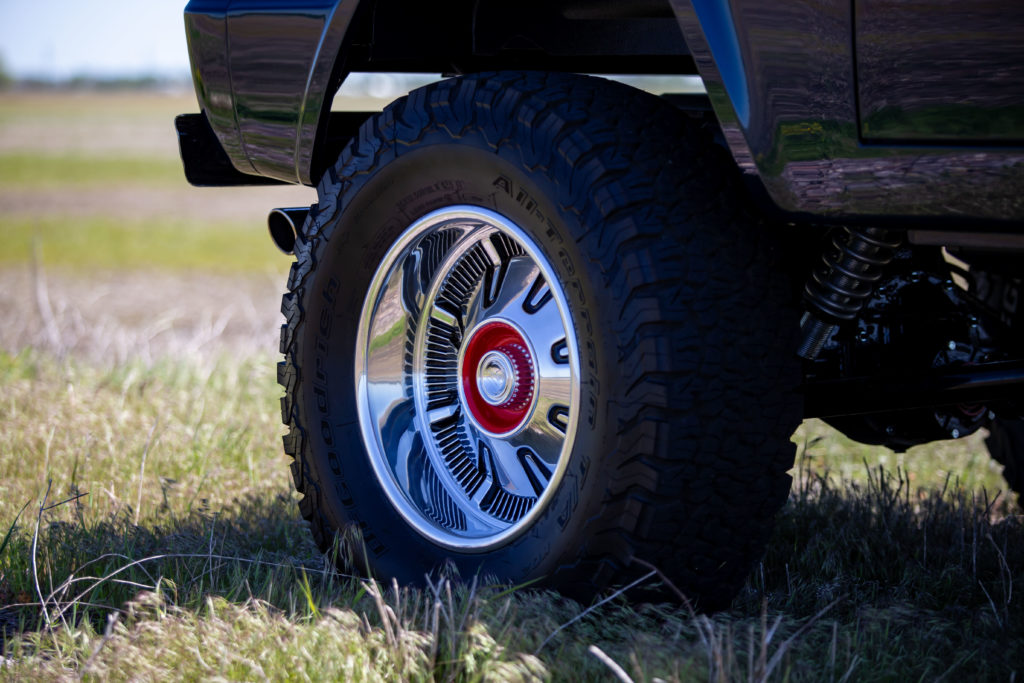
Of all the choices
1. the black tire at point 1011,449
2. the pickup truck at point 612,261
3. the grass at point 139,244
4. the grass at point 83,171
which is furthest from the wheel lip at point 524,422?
the grass at point 83,171

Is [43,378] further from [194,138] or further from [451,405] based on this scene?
[451,405]

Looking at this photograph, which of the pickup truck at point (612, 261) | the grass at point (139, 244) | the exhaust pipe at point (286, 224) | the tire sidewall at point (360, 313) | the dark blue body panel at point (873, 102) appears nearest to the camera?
the dark blue body panel at point (873, 102)

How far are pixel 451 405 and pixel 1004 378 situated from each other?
1300 mm

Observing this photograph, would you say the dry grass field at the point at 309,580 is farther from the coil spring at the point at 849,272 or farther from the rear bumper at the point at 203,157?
the rear bumper at the point at 203,157

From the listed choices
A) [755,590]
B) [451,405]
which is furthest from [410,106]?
[755,590]

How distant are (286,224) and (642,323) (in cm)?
130

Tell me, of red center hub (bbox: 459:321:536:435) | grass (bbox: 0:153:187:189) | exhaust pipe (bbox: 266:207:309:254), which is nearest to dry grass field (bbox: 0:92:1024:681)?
red center hub (bbox: 459:321:536:435)

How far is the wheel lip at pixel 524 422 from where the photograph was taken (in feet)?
7.10

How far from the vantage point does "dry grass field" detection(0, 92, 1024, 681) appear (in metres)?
1.96

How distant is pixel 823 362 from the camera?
2549mm

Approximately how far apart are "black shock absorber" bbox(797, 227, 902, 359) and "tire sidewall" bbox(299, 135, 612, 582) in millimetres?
512

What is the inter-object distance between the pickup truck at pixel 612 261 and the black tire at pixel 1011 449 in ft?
1.44

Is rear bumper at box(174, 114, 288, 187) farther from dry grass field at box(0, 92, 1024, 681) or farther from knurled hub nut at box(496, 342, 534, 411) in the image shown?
knurled hub nut at box(496, 342, 534, 411)

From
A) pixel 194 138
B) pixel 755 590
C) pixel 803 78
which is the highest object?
pixel 803 78
